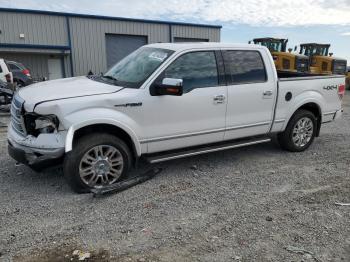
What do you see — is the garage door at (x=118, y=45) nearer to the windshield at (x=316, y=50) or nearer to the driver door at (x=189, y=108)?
the windshield at (x=316, y=50)

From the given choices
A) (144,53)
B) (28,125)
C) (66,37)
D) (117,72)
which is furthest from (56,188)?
(66,37)

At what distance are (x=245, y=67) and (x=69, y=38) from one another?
19363mm

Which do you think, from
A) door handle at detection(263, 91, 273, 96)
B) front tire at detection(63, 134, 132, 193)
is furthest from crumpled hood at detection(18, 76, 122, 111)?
door handle at detection(263, 91, 273, 96)

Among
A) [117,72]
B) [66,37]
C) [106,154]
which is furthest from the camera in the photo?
[66,37]

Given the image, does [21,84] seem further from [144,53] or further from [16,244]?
[16,244]

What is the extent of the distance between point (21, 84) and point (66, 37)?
812cm

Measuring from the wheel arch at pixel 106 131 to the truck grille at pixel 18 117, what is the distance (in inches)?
27.3

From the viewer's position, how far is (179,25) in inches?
1021

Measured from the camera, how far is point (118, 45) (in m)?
24.2

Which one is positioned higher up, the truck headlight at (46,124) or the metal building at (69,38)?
the metal building at (69,38)

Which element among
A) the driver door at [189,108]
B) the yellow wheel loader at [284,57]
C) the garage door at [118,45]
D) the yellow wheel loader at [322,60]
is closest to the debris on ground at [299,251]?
the driver door at [189,108]

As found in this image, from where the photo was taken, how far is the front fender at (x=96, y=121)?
156 inches

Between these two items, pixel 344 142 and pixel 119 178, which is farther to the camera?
pixel 344 142

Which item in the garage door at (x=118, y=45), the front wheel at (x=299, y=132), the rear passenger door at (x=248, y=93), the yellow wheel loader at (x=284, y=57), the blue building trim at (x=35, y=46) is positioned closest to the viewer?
the rear passenger door at (x=248, y=93)
